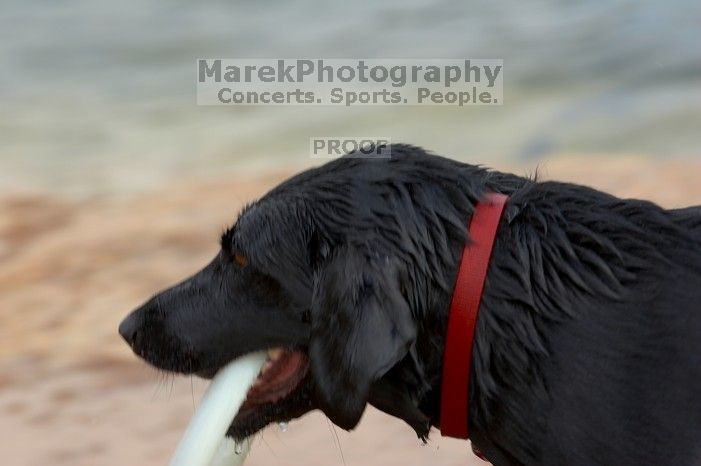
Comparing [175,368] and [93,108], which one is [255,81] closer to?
[93,108]

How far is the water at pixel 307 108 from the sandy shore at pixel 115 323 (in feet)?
1.97

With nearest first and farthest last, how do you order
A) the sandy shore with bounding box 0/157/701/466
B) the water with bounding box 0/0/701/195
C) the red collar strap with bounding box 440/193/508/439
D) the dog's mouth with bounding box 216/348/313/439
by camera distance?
the red collar strap with bounding box 440/193/508/439 → the dog's mouth with bounding box 216/348/313/439 → the sandy shore with bounding box 0/157/701/466 → the water with bounding box 0/0/701/195

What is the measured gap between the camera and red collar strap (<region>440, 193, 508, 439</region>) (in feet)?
10.3

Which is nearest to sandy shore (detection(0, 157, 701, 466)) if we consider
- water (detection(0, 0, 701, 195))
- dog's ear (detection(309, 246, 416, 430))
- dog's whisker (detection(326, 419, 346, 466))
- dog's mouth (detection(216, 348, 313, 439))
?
dog's whisker (detection(326, 419, 346, 466))

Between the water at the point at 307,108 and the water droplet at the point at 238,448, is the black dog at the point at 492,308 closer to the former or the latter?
the water droplet at the point at 238,448

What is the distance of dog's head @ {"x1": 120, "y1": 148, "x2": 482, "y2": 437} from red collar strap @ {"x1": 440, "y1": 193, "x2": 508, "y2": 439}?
38mm

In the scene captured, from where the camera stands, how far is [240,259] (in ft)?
11.3

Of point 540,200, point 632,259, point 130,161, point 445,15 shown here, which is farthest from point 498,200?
point 445,15

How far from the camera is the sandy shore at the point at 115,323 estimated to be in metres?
5.00

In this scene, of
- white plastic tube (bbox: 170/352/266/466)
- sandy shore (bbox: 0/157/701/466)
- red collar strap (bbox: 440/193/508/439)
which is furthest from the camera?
sandy shore (bbox: 0/157/701/466)

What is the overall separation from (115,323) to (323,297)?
320 cm

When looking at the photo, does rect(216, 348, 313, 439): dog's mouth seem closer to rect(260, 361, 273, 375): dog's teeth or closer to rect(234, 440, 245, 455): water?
rect(260, 361, 273, 375): dog's teeth

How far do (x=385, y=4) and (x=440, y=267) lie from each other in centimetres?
884

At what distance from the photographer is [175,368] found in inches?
139
